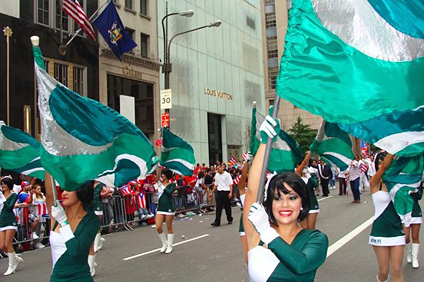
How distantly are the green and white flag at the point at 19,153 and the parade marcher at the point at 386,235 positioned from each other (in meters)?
4.83

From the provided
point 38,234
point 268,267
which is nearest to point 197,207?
point 38,234

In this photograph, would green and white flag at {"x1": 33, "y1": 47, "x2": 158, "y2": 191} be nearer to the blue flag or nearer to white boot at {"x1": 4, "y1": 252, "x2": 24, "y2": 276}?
white boot at {"x1": 4, "y1": 252, "x2": 24, "y2": 276}

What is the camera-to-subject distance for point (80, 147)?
14.3ft

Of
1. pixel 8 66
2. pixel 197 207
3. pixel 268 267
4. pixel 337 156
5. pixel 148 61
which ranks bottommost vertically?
pixel 197 207

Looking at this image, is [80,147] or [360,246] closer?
[80,147]

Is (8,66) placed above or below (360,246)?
above

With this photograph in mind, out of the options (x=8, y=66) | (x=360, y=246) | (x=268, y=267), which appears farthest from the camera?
(x=8, y=66)

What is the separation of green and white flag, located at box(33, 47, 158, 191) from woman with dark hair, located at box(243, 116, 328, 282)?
2004 millimetres

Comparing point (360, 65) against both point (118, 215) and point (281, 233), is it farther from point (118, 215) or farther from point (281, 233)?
point (118, 215)

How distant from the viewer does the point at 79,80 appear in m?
23.0

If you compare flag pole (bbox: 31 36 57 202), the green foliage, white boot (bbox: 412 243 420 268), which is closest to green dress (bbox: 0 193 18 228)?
flag pole (bbox: 31 36 57 202)

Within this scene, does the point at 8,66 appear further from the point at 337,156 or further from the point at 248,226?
the point at 248,226

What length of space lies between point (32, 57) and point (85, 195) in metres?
18.2

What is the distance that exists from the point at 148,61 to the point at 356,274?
22818 mm
